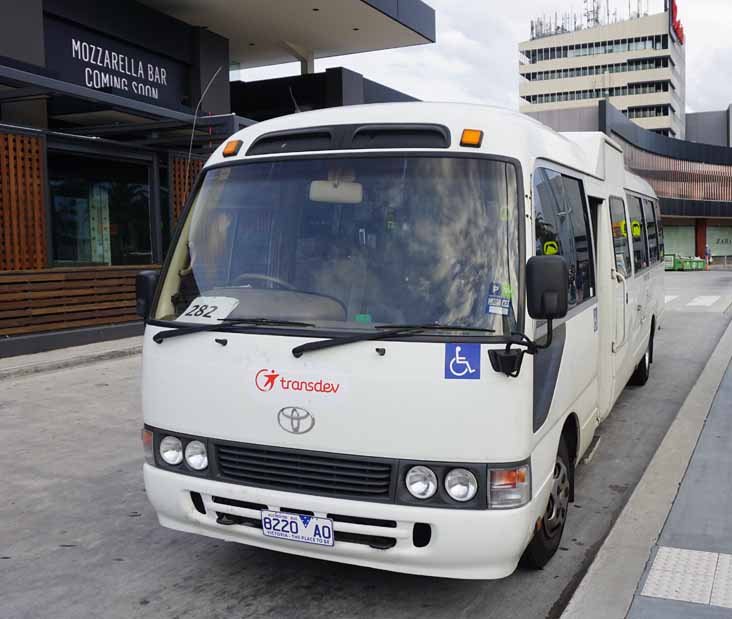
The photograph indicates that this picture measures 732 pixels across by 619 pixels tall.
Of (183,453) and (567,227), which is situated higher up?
(567,227)

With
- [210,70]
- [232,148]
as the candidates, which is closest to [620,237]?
[232,148]

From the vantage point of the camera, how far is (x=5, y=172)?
12.5m

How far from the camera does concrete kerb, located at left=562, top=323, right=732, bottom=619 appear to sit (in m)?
3.82

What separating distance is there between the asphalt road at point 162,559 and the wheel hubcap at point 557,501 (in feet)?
0.71

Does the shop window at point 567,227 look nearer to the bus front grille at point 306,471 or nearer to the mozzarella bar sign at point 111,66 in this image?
the bus front grille at point 306,471

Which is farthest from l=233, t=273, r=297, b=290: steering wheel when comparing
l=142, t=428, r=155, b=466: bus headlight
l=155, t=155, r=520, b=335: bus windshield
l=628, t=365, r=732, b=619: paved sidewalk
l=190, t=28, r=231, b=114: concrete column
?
l=190, t=28, r=231, b=114: concrete column

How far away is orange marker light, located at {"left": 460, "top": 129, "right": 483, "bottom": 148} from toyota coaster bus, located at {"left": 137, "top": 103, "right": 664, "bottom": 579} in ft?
0.04

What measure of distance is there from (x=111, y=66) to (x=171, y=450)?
14.1 metres

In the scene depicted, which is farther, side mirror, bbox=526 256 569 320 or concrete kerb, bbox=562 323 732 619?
concrete kerb, bbox=562 323 732 619

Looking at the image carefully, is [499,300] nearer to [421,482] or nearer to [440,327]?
[440,327]

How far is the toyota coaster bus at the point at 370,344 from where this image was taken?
3.52 metres

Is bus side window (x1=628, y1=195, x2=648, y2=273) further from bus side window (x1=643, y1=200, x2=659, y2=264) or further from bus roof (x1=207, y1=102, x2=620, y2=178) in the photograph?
bus roof (x1=207, y1=102, x2=620, y2=178)

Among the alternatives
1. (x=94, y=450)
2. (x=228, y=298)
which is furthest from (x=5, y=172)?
(x=228, y=298)

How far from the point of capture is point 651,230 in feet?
33.8
